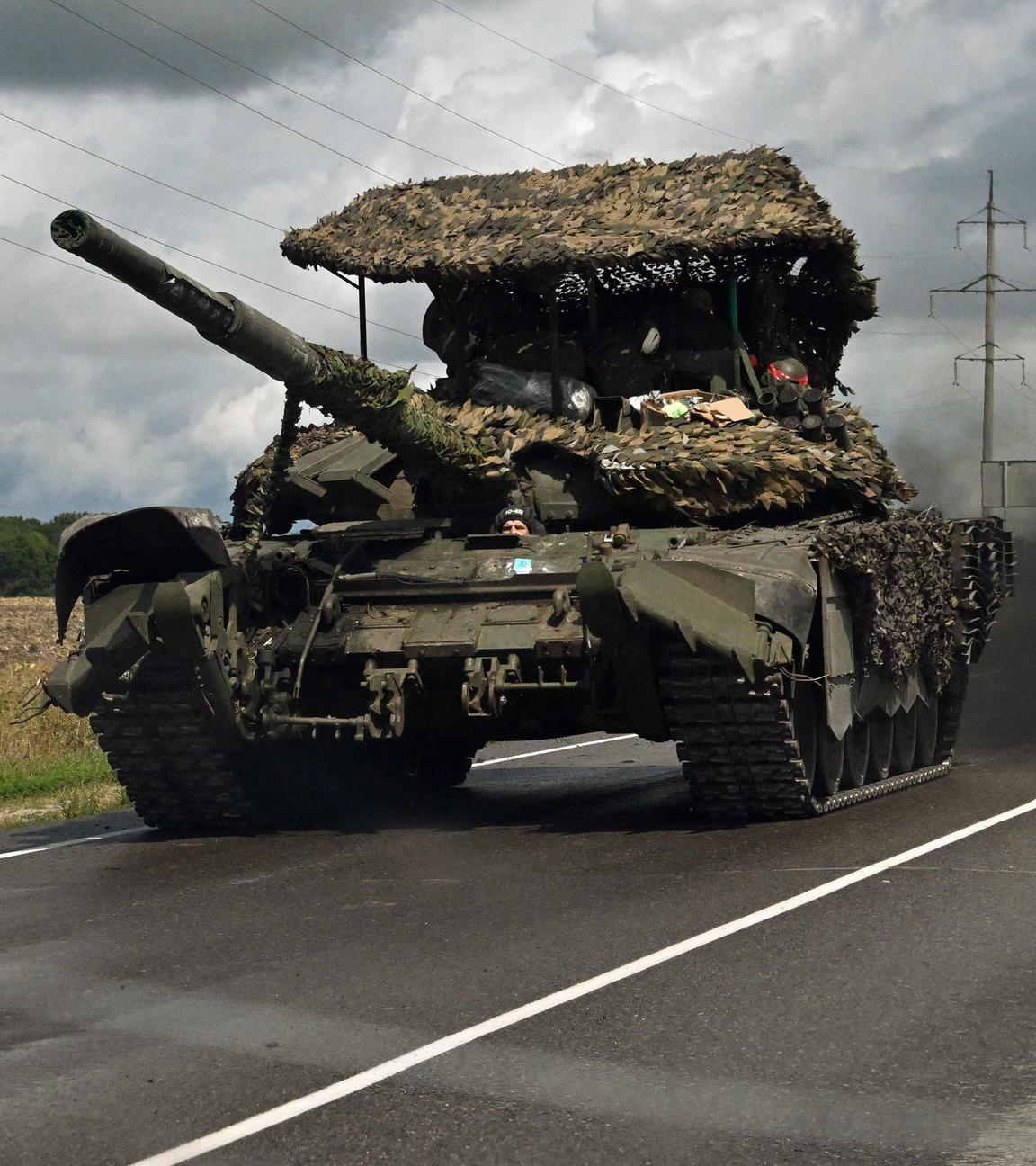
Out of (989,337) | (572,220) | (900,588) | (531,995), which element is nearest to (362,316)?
(572,220)

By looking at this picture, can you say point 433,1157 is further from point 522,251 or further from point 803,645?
point 522,251

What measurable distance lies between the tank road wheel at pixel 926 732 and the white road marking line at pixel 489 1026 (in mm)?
4974

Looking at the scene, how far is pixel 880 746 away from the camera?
1366 cm

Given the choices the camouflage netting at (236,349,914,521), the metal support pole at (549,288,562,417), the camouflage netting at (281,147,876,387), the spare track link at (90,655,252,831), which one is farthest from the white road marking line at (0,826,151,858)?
the camouflage netting at (281,147,876,387)

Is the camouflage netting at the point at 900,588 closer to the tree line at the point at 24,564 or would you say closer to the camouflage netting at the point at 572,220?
the camouflage netting at the point at 572,220

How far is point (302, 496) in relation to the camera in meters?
13.0

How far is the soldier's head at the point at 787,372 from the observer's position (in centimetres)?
1390

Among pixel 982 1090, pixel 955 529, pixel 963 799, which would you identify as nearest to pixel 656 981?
pixel 982 1090

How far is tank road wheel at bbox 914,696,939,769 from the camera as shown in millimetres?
14664

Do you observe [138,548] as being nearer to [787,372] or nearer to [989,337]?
[787,372]

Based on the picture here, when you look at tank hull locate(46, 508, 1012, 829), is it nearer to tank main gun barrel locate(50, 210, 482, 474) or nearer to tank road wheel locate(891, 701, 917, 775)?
tank main gun barrel locate(50, 210, 482, 474)

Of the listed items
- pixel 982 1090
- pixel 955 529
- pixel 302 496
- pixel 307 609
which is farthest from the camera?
pixel 955 529

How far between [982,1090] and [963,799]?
7.43m

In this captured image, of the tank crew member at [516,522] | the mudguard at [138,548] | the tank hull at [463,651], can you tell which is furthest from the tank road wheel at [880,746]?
the mudguard at [138,548]
